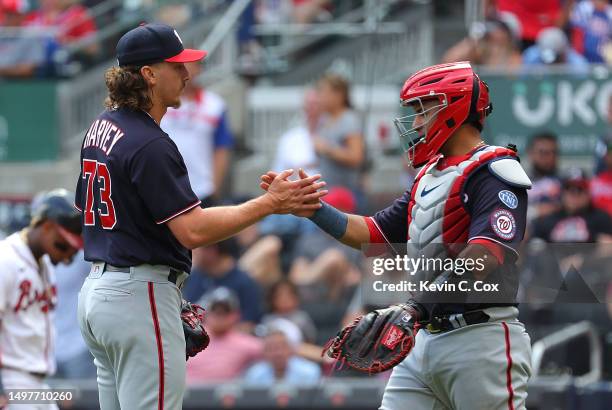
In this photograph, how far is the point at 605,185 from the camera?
10.1m

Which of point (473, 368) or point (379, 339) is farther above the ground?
point (379, 339)

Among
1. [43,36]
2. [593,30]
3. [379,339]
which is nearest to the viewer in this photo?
[379,339]

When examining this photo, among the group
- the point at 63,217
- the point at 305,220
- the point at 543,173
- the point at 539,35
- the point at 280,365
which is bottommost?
the point at 280,365

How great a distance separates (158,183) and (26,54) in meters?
7.76

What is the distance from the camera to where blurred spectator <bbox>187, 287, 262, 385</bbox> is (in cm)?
912

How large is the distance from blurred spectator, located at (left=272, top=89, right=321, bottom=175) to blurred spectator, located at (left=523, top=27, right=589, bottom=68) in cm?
194

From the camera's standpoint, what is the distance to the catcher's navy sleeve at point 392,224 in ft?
18.4

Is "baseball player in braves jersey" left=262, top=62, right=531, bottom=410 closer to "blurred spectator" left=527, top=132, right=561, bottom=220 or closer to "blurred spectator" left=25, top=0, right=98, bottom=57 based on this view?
"blurred spectator" left=527, top=132, right=561, bottom=220

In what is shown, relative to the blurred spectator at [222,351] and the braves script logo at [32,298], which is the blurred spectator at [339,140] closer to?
the blurred spectator at [222,351]

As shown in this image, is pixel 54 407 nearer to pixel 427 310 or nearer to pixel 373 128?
pixel 427 310

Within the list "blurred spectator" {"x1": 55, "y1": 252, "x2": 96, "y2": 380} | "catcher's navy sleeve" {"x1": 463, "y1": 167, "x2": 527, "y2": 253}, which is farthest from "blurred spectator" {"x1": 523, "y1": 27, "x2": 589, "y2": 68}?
"catcher's navy sleeve" {"x1": 463, "y1": 167, "x2": 527, "y2": 253}

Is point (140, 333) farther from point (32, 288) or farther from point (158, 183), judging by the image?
point (32, 288)

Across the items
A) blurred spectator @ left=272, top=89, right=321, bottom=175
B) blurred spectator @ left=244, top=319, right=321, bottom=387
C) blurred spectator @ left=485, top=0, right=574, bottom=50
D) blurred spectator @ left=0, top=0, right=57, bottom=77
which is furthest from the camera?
blurred spectator @ left=0, top=0, right=57, bottom=77

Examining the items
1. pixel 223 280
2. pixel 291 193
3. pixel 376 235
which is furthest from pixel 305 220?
pixel 291 193
